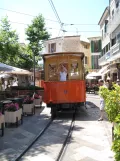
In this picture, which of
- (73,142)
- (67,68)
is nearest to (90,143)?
(73,142)

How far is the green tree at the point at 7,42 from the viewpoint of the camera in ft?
88.7

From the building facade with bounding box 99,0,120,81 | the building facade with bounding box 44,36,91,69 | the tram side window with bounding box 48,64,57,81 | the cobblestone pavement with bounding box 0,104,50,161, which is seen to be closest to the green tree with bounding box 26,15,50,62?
the building facade with bounding box 44,36,91,69

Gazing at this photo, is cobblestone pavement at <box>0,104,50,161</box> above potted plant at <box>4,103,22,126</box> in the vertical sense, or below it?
below

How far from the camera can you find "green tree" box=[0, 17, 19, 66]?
88.7ft


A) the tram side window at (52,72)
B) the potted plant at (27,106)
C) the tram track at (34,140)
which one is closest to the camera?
the tram track at (34,140)

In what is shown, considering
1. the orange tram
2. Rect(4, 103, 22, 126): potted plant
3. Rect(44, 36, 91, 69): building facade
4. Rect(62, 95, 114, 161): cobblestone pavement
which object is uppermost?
Rect(44, 36, 91, 69): building facade

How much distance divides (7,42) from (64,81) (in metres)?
17.4

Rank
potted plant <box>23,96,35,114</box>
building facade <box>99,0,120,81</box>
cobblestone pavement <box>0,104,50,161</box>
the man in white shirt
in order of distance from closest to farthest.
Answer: cobblestone pavement <box>0,104,50,161</box> → potted plant <box>23,96,35,114</box> → the man in white shirt → building facade <box>99,0,120,81</box>

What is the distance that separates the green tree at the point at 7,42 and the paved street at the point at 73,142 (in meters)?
17.4

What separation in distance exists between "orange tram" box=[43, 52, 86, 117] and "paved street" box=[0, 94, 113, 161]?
4.11ft

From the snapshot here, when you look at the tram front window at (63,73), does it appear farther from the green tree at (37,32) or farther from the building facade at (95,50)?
the building facade at (95,50)

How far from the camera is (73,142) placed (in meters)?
7.48

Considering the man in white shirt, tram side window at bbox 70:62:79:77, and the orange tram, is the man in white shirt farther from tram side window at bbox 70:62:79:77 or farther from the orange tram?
tram side window at bbox 70:62:79:77

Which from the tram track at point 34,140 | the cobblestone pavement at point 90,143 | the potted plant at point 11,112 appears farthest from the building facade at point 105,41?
the potted plant at point 11,112
